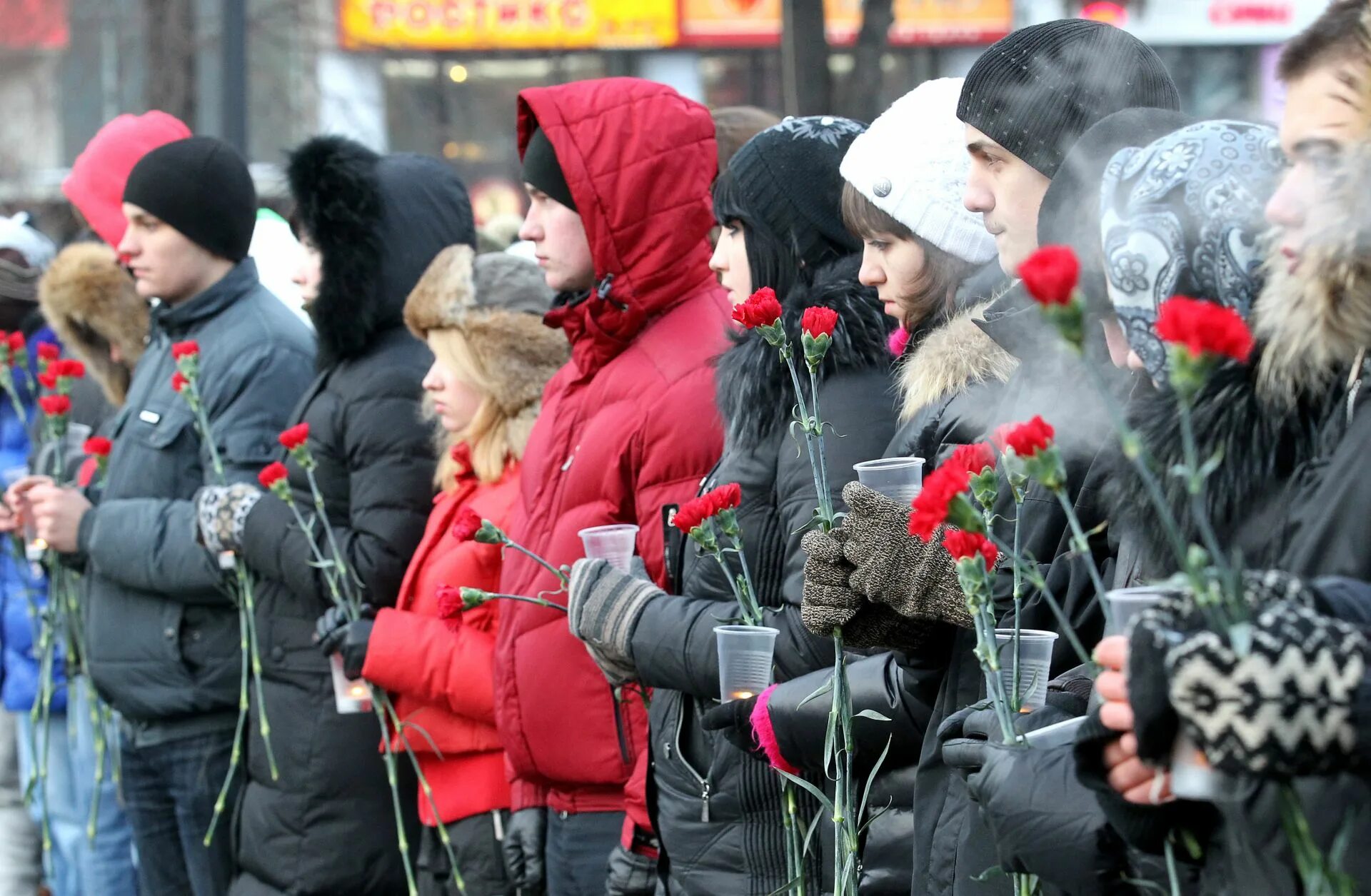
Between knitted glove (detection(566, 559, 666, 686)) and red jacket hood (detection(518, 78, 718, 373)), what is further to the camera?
red jacket hood (detection(518, 78, 718, 373))

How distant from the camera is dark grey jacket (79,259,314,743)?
491 centimetres

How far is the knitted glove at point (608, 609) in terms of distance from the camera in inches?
126

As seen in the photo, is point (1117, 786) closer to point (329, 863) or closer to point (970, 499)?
point (970, 499)

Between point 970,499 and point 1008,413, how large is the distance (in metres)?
0.14

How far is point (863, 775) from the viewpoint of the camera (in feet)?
9.49

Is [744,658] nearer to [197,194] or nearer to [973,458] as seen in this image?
[973,458]

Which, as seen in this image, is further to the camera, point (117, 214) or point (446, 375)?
point (117, 214)

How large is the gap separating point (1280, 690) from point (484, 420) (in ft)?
9.92

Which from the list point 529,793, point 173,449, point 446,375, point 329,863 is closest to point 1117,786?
point 529,793

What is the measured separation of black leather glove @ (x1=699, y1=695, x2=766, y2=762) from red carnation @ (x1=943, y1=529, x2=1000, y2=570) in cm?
94

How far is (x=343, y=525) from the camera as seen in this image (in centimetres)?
470

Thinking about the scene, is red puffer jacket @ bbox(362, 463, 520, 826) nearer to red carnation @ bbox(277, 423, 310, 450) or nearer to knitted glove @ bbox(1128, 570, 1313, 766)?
→ red carnation @ bbox(277, 423, 310, 450)

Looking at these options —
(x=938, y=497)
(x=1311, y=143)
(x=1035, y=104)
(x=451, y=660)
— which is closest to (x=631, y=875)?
(x=451, y=660)

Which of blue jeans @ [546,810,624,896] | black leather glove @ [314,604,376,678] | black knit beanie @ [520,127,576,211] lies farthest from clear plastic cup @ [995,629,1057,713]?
black leather glove @ [314,604,376,678]
